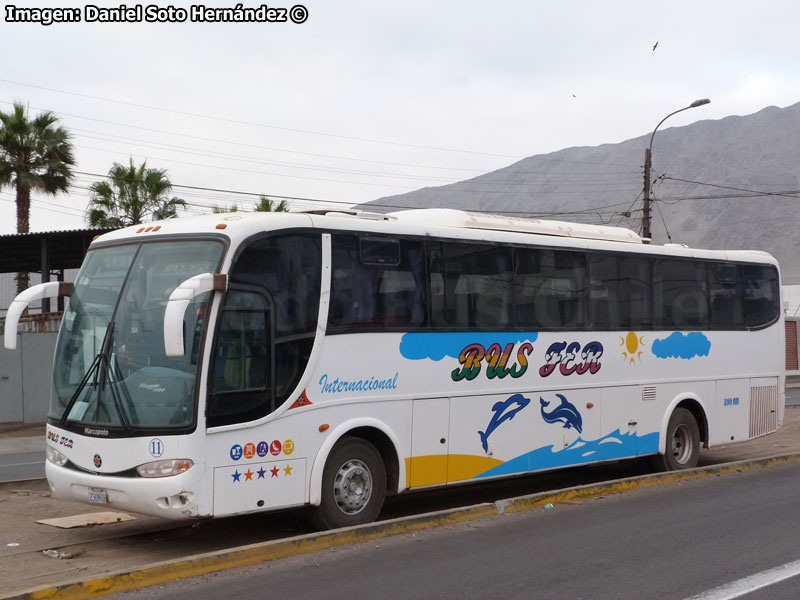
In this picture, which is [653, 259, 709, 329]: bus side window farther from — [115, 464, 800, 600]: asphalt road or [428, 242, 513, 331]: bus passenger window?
[115, 464, 800, 600]: asphalt road

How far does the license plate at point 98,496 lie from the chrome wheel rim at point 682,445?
334 inches

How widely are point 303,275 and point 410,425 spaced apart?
2054 mm

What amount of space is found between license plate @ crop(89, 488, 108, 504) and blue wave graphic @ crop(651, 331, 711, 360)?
7798 millimetres

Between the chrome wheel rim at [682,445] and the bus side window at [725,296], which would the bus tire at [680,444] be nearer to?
the chrome wheel rim at [682,445]

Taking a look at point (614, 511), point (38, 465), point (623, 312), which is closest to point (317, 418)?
point (614, 511)

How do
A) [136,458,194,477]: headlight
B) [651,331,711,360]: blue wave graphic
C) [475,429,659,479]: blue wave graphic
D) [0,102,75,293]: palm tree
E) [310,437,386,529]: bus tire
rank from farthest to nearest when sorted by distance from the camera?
1. [0,102,75,293]: palm tree
2. [651,331,711,360]: blue wave graphic
3. [475,429,659,479]: blue wave graphic
4. [310,437,386,529]: bus tire
5. [136,458,194,477]: headlight

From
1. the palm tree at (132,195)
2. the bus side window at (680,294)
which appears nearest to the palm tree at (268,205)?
the palm tree at (132,195)

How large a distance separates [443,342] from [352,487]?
1.94 metres

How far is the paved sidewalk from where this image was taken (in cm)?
807

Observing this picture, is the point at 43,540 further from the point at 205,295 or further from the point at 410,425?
the point at 410,425

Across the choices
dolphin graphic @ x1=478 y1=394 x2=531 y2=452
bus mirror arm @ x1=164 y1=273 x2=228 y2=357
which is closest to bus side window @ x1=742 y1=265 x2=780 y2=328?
dolphin graphic @ x1=478 y1=394 x2=531 y2=452

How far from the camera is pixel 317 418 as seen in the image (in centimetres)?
932

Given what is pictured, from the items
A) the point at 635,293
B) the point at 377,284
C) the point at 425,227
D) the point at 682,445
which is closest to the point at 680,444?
the point at 682,445

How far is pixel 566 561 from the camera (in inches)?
327
